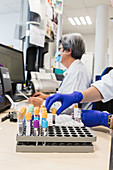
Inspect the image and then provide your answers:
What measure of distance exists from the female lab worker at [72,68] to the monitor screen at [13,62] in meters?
0.36

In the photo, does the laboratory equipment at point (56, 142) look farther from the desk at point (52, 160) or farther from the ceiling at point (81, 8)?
the ceiling at point (81, 8)

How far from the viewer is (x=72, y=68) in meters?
1.53

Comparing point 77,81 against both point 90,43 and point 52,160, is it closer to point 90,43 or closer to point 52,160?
point 52,160

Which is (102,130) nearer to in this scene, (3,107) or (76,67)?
(3,107)

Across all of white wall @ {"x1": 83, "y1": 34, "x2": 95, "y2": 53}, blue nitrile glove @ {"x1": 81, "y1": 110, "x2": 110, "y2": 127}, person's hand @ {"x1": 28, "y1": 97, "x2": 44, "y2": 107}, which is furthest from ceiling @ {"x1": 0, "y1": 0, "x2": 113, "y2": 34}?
blue nitrile glove @ {"x1": 81, "y1": 110, "x2": 110, "y2": 127}

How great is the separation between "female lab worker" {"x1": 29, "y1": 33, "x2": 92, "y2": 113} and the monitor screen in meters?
0.36

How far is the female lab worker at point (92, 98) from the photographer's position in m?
0.85

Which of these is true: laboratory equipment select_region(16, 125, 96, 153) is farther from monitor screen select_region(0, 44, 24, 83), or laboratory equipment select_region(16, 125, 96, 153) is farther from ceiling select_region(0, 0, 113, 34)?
ceiling select_region(0, 0, 113, 34)

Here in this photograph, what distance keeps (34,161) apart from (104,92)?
663 millimetres

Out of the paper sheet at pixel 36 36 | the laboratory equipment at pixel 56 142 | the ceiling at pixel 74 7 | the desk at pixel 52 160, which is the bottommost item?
the desk at pixel 52 160

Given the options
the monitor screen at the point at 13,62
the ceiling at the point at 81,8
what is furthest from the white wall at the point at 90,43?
the monitor screen at the point at 13,62

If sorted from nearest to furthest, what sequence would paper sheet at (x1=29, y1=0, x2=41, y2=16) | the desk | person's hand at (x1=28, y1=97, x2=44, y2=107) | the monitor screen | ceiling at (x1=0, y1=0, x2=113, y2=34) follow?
the desk, person's hand at (x1=28, y1=97, x2=44, y2=107), the monitor screen, paper sheet at (x1=29, y1=0, x2=41, y2=16), ceiling at (x1=0, y1=0, x2=113, y2=34)

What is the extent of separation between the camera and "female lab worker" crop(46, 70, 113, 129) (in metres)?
0.85

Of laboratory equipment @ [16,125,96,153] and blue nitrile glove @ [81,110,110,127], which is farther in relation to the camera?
blue nitrile glove @ [81,110,110,127]
